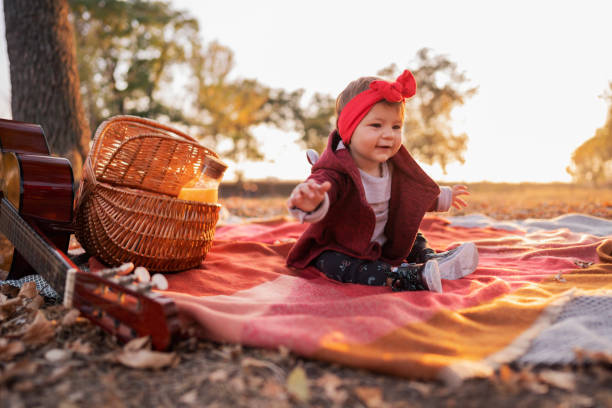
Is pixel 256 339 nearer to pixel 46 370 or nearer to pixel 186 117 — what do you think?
pixel 46 370

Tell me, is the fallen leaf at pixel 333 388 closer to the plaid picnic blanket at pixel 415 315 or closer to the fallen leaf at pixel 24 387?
the plaid picnic blanket at pixel 415 315

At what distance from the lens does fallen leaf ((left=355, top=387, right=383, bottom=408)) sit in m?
1.03

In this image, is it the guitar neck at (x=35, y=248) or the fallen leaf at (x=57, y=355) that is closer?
the fallen leaf at (x=57, y=355)

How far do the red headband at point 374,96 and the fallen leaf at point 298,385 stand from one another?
1424 mm

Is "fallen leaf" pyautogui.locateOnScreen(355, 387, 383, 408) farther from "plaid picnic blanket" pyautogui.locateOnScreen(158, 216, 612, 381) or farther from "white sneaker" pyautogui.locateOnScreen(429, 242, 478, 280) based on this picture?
"white sneaker" pyautogui.locateOnScreen(429, 242, 478, 280)

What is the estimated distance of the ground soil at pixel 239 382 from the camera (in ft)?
3.46

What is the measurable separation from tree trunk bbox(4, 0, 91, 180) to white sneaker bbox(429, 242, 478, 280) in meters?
3.46

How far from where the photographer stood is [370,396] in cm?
105

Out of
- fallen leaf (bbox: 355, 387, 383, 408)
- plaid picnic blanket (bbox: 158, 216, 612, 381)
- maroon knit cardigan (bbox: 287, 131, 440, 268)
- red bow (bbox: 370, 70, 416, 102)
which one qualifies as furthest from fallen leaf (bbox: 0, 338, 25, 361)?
red bow (bbox: 370, 70, 416, 102)

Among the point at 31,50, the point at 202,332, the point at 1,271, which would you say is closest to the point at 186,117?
the point at 31,50

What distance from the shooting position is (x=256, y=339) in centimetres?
133

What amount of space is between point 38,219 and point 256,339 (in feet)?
4.45

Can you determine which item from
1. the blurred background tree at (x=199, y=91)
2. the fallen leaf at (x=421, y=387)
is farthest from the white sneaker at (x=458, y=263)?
the blurred background tree at (x=199, y=91)

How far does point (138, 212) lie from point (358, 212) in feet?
3.77
